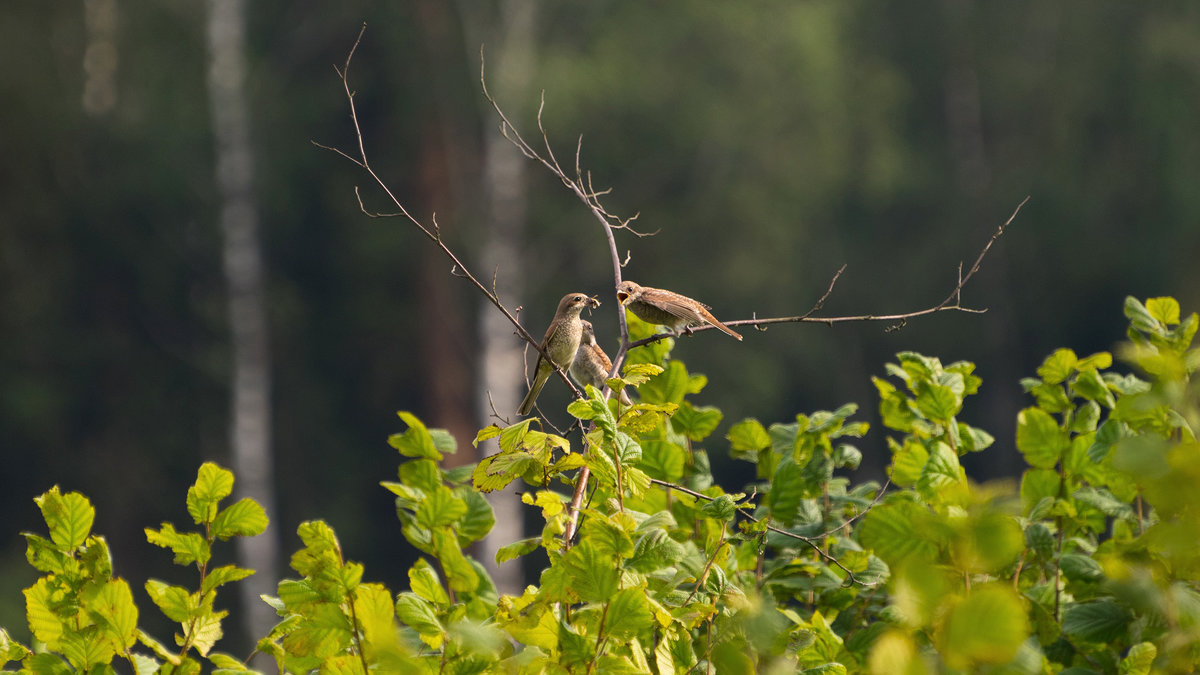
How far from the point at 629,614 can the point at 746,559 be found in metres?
0.80

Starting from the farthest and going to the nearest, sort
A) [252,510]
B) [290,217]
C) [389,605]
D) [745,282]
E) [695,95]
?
[290,217] → [745,282] → [695,95] → [252,510] → [389,605]

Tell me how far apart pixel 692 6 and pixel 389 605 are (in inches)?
581

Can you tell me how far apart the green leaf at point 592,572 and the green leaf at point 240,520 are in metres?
0.57

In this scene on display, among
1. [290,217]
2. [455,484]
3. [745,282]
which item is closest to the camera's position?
[455,484]

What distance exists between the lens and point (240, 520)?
175 centimetres

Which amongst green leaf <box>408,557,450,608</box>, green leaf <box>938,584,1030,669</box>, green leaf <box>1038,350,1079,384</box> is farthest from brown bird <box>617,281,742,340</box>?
green leaf <box>938,584,1030,669</box>

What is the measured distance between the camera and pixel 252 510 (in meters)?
1.75

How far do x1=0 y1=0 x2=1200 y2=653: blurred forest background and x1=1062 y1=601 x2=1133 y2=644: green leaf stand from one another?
11.9m

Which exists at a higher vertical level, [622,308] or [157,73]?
[622,308]

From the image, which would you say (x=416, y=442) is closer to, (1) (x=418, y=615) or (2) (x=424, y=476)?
(2) (x=424, y=476)

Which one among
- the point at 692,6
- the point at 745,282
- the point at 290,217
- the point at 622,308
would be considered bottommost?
the point at 745,282

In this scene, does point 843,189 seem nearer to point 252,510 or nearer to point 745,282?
point 745,282

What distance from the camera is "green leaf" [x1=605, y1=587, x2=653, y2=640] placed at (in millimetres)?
1391

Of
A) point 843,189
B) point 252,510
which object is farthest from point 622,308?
point 843,189
